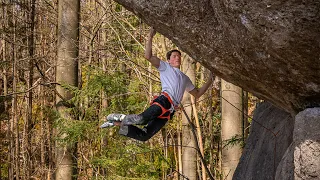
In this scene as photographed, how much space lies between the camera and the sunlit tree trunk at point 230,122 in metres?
9.90

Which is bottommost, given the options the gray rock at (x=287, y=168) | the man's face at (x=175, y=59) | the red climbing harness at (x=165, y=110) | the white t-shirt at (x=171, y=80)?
the gray rock at (x=287, y=168)

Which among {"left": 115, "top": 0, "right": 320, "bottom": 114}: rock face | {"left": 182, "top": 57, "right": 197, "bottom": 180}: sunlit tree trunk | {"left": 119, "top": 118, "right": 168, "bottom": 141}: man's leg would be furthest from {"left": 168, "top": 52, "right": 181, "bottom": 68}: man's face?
{"left": 182, "top": 57, "right": 197, "bottom": 180}: sunlit tree trunk

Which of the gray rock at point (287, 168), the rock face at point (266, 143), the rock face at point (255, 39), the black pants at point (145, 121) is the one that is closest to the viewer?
the rock face at point (255, 39)

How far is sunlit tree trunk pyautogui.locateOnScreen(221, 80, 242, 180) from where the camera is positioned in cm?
990

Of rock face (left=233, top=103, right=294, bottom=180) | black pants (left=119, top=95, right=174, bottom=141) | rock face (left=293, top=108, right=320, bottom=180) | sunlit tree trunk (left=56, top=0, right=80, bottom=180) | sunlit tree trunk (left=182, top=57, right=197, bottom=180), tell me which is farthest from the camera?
sunlit tree trunk (left=56, top=0, right=80, bottom=180)

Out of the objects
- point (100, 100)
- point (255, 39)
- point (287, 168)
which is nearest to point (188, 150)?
→ point (100, 100)

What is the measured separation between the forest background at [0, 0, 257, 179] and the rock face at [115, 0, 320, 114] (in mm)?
2818

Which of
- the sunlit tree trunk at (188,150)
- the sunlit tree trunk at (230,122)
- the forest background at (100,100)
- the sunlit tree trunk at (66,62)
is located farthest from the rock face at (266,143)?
the sunlit tree trunk at (66,62)

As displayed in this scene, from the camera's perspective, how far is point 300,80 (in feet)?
14.7

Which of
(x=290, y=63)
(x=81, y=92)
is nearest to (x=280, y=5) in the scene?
(x=290, y=63)

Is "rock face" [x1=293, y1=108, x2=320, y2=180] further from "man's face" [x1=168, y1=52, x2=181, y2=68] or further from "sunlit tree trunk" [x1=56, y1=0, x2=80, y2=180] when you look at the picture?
"sunlit tree trunk" [x1=56, y1=0, x2=80, y2=180]

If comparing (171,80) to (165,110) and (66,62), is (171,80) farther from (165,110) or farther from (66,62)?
(66,62)

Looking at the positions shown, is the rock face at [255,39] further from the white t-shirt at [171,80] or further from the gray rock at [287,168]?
the white t-shirt at [171,80]

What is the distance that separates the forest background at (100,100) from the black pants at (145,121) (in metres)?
1.34
